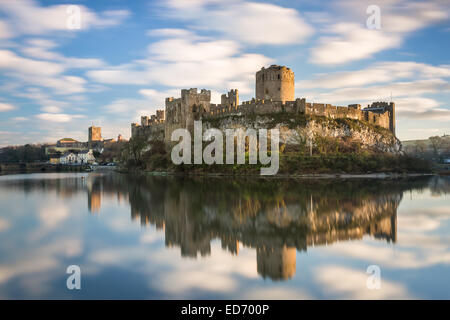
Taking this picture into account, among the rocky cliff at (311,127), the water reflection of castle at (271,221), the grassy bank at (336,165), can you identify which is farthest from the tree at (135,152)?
the water reflection of castle at (271,221)

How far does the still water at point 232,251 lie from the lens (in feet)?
18.9

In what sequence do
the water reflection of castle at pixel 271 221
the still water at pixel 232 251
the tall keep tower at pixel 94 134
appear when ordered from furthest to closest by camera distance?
the tall keep tower at pixel 94 134, the water reflection of castle at pixel 271 221, the still water at pixel 232 251

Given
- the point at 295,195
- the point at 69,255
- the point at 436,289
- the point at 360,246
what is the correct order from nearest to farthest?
the point at 436,289
the point at 69,255
the point at 360,246
the point at 295,195

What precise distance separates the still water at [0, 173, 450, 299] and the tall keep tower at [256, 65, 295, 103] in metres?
30.8

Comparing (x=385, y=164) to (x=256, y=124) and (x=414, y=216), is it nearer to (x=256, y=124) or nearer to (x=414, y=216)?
(x=256, y=124)

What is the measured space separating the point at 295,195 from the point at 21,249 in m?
12.2

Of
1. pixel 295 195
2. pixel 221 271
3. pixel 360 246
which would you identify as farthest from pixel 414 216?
pixel 221 271

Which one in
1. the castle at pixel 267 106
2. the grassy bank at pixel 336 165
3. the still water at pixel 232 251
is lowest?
the still water at pixel 232 251

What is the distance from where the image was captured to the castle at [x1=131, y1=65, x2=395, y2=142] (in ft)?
135

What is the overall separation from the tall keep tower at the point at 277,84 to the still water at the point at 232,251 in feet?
101

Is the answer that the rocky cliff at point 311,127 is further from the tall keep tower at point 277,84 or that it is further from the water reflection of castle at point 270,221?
the water reflection of castle at point 270,221

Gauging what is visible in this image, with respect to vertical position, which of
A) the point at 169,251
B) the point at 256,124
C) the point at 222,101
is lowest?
the point at 169,251

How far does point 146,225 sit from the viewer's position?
11305 millimetres

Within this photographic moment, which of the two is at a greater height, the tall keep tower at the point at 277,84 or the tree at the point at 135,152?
the tall keep tower at the point at 277,84
